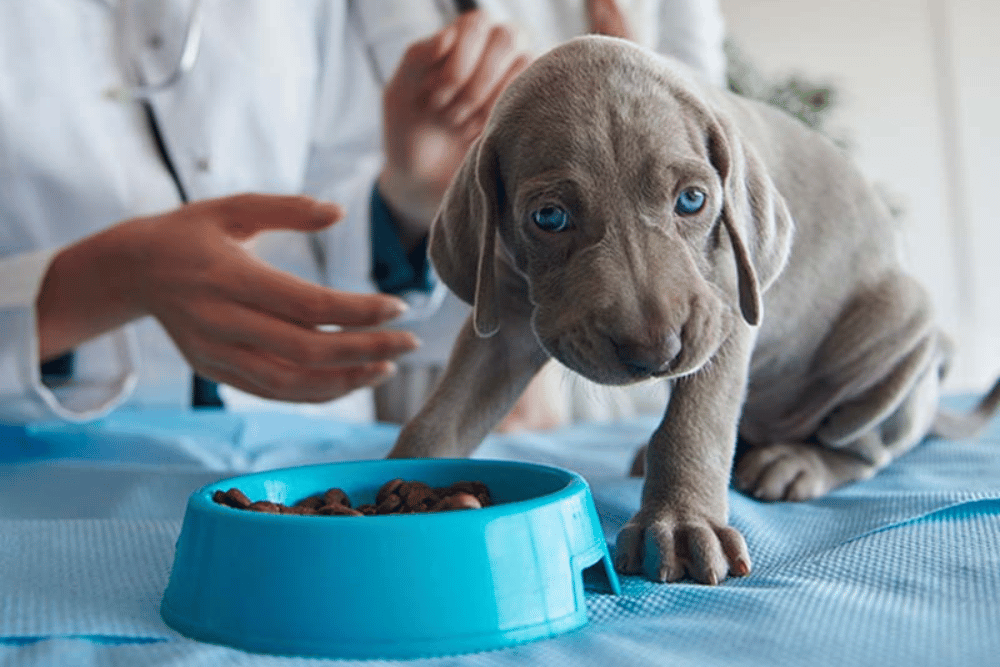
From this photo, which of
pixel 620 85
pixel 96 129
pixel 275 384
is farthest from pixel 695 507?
pixel 96 129

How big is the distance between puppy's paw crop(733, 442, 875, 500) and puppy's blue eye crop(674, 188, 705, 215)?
43cm

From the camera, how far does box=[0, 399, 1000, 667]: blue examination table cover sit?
0.66 m

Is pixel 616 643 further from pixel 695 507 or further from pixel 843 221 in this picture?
pixel 843 221

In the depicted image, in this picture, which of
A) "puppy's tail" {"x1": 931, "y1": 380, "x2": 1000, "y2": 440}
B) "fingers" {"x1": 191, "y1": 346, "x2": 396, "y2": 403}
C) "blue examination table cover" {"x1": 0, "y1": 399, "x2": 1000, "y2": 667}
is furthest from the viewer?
"puppy's tail" {"x1": 931, "y1": 380, "x2": 1000, "y2": 440}

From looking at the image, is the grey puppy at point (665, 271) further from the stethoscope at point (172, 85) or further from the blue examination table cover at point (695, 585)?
the stethoscope at point (172, 85)

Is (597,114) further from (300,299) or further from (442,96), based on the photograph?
(300,299)

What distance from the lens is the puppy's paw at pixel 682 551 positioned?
0.83 meters

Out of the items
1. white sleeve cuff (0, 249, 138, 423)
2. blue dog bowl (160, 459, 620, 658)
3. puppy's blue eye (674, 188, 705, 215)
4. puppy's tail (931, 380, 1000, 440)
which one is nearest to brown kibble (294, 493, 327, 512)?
blue dog bowl (160, 459, 620, 658)

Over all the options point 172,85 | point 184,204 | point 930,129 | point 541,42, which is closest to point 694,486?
point 541,42

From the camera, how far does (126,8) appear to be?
5.91ft

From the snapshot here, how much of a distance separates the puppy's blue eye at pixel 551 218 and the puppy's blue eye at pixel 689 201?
0.08 metres

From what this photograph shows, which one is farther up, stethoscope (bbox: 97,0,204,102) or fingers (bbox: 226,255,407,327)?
stethoscope (bbox: 97,0,204,102)

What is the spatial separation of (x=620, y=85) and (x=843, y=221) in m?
0.43

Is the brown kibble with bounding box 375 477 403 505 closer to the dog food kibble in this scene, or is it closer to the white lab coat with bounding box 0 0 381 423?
the dog food kibble
